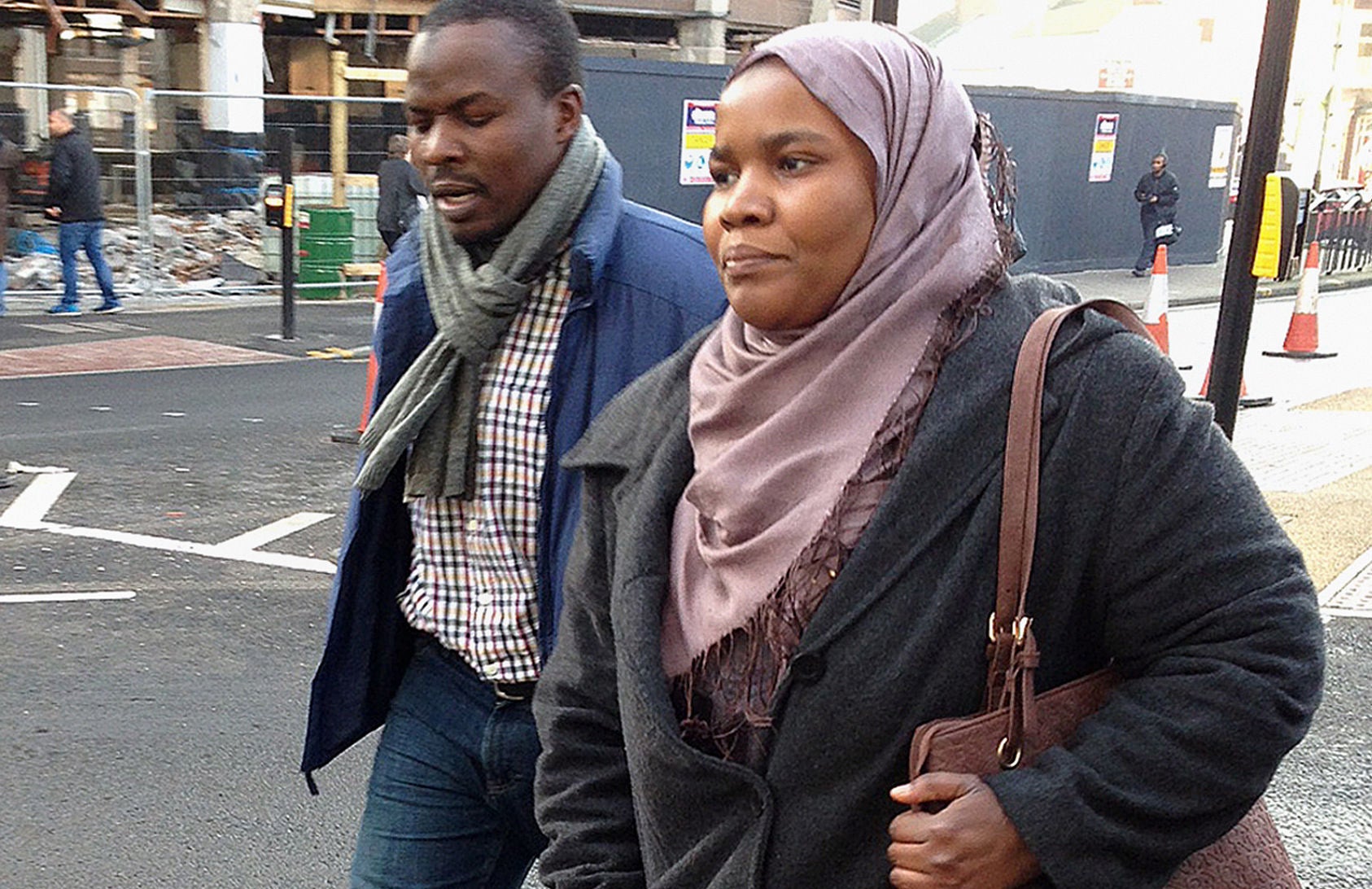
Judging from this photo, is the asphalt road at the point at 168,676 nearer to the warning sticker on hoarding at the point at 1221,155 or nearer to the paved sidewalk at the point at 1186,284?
the paved sidewalk at the point at 1186,284

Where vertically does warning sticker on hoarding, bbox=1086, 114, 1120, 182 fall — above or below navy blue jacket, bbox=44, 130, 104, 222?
above

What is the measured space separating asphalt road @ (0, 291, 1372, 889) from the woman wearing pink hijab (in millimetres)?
2713

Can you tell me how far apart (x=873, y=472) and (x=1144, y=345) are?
31cm

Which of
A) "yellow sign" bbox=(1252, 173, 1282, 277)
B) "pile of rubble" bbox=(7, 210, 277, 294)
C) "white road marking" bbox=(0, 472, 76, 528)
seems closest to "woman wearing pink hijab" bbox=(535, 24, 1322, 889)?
"white road marking" bbox=(0, 472, 76, 528)

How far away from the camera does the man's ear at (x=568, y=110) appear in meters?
2.51

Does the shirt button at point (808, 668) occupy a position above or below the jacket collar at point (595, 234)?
below

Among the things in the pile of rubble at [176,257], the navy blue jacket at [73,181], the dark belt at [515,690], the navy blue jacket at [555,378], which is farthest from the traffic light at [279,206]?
the dark belt at [515,690]

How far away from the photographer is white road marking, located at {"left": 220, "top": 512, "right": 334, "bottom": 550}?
7332 mm

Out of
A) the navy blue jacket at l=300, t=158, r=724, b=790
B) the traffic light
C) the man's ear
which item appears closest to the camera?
the navy blue jacket at l=300, t=158, r=724, b=790

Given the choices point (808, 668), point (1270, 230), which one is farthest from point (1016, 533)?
point (1270, 230)

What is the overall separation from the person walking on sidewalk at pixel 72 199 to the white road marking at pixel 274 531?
8.09 metres

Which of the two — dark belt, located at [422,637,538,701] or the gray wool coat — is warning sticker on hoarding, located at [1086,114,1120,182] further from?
the gray wool coat

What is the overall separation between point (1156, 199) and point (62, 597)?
19197 mm

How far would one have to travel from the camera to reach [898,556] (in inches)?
61.6
